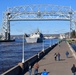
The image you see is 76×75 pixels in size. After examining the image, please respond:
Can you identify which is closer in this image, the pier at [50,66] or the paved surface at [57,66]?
the pier at [50,66]

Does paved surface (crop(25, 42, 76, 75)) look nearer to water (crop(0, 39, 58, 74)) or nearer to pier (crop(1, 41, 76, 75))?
pier (crop(1, 41, 76, 75))

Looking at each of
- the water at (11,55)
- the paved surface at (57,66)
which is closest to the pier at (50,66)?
the paved surface at (57,66)

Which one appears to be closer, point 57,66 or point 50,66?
point 57,66

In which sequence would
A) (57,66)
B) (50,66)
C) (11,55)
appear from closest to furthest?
(57,66) < (50,66) < (11,55)

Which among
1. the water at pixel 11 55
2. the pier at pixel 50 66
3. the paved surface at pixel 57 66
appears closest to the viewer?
the pier at pixel 50 66

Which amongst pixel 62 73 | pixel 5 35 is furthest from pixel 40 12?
pixel 62 73

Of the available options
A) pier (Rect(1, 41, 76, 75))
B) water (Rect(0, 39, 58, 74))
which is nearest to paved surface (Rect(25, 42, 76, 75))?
pier (Rect(1, 41, 76, 75))

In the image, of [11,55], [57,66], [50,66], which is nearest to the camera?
[57,66]

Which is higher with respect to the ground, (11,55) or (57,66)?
(57,66)

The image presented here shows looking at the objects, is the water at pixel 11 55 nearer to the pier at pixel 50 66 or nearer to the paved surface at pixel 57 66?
the pier at pixel 50 66

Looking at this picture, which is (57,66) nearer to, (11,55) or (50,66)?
(50,66)

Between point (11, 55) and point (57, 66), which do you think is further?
point (11, 55)

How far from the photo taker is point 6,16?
172 metres

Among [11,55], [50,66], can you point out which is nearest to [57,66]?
[50,66]
